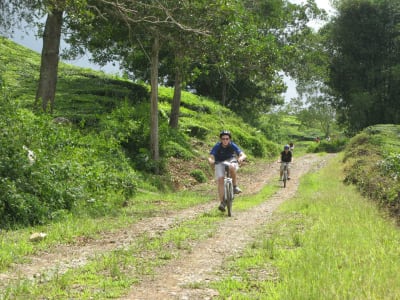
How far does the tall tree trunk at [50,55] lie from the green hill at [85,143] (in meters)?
0.88

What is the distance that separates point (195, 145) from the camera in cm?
2542

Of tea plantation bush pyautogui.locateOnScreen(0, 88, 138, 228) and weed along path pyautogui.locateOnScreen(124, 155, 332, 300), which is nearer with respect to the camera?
weed along path pyautogui.locateOnScreen(124, 155, 332, 300)

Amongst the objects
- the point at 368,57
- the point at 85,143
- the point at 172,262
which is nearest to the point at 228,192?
the point at 172,262

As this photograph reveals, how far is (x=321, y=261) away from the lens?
6.05m

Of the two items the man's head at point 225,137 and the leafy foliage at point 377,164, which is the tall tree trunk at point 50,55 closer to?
the man's head at point 225,137

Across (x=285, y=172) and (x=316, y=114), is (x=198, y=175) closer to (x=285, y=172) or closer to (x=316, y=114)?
(x=285, y=172)

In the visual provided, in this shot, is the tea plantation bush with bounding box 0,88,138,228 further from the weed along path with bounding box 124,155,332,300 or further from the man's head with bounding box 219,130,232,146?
the weed along path with bounding box 124,155,332,300

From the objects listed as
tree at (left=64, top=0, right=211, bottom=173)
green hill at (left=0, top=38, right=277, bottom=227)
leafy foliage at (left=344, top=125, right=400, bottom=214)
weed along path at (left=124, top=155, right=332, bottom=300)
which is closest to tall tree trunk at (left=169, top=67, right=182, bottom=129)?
green hill at (left=0, top=38, right=277, bottom=227)

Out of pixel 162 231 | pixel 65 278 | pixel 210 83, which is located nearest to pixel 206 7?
pixel 162 231

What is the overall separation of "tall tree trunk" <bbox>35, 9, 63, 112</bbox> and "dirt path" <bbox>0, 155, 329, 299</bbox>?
8186 millimetres

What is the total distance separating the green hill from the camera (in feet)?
33.9

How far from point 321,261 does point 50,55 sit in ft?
45.8

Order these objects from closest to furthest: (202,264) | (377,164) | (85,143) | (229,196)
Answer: (202,264)
(229,196)
(85,143)
(377,164)

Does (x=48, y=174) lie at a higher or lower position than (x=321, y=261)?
higher
